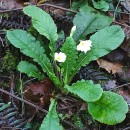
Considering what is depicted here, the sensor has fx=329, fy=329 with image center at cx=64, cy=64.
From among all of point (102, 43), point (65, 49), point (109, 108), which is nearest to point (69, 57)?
point (65, 49)

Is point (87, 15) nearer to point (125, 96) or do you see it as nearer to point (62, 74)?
point (62, 74)

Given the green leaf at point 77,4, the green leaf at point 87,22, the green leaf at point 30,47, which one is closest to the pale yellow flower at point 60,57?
the green leaf at point 30,47

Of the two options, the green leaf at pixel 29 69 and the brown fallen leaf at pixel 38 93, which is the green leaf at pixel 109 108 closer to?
the brown fallen leaf at pixel 38 93

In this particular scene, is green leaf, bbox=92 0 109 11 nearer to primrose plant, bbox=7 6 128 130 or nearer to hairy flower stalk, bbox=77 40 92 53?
primrose plant, bbox=7 6 128 130

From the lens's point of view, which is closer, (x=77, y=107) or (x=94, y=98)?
(x=94, y=98)

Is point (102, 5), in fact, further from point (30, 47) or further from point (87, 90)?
point (87, 90)

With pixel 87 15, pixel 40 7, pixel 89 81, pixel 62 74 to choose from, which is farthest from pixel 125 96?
pixel 40 7
